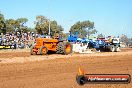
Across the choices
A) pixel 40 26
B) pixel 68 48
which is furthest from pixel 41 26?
pixel 68 48

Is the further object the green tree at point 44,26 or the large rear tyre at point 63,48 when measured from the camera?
the green tree at point 44,26

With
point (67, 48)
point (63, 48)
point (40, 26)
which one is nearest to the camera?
point (63, 48)

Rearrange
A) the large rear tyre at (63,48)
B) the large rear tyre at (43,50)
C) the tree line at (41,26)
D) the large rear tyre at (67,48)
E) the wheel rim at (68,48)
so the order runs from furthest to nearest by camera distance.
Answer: the tree line at (41,26)
the wheel rim at (68,48)
the large rear tyre at (67,48)
the large rear tyre at (63,48)
the large rear tyre at (43,50)

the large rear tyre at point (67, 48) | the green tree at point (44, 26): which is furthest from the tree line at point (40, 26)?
the large rear tyre at point (67, 48)

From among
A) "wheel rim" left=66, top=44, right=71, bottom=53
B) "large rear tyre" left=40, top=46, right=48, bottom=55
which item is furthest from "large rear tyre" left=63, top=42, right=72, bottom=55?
"large rear tyre" left=40, top=46, right=48, bottom=55

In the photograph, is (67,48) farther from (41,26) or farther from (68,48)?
(41,26)

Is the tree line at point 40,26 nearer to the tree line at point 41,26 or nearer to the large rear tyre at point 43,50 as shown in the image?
the tree line at point 41,26

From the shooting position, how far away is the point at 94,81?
3.19m

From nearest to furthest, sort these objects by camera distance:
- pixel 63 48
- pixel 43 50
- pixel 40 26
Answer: pixel 43 50 → pixel 63 48 → pixel 40 26

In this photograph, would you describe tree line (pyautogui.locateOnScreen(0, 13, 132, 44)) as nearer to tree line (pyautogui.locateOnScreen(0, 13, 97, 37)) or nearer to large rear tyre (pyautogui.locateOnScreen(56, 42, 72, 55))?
tree line (pyautogui.locateOnScreen(0, 13, 97, 37))

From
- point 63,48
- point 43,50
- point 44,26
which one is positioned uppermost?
point 44,26

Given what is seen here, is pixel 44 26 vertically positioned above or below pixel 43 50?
above

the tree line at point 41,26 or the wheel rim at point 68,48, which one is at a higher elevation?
the tree line at point 41,26

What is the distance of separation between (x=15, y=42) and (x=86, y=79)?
2618cm
